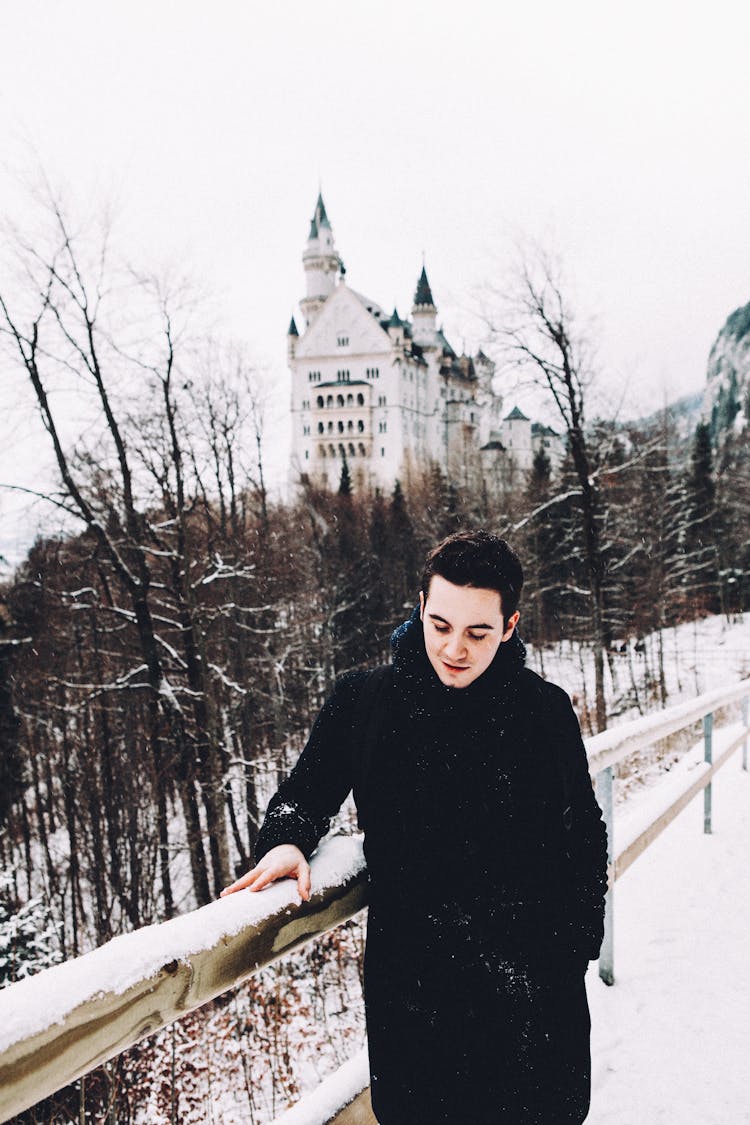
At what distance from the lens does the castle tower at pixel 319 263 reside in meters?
91.9

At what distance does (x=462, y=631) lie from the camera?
1.65m

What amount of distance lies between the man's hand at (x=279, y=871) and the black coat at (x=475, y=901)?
Result: 1.6 inches

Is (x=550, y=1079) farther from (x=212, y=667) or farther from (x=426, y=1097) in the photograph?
(x=212, y=667)

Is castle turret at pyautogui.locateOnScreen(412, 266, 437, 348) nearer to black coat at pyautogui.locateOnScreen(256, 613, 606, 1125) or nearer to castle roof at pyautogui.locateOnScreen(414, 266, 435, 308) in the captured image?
castle roof at pyautogui.locateOnScreen(414, 266, 435, 308)

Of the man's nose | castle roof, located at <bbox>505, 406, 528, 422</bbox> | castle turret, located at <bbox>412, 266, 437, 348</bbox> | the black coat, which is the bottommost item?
the black coat

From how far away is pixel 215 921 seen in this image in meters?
1.39

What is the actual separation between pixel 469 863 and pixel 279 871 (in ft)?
1.31

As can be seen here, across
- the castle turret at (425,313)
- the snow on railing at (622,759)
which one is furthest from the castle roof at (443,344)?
the snow on railing at (622,759)

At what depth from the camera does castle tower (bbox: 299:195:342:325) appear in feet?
301

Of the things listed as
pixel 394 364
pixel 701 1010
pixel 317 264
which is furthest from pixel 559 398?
pixel 317 264

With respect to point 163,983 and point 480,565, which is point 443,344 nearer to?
point 480,565

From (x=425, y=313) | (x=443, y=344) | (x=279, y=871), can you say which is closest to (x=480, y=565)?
(x=279, y=871)

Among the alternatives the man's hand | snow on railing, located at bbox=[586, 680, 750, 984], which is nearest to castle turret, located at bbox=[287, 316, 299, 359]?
snow on railing, located at bbox=[586, 680, 750, 984]

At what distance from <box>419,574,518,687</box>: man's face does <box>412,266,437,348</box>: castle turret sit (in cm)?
9468
